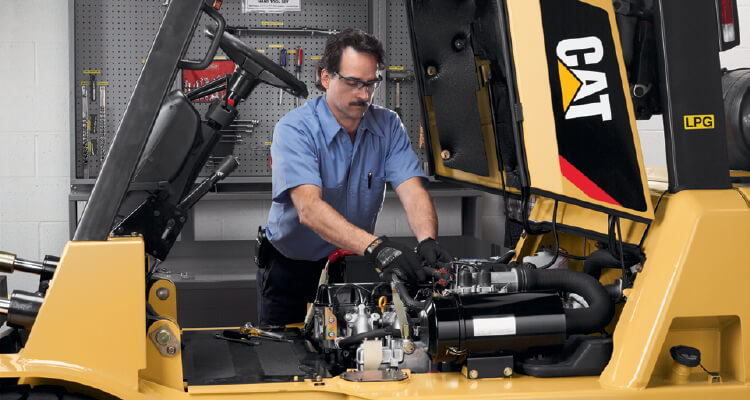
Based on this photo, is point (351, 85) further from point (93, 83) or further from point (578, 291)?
point (93, 83)

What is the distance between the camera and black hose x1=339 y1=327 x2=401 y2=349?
2.02m

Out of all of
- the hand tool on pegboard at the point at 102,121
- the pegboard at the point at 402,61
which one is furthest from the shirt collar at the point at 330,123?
the hand tool on pegboard at the point at 102,121

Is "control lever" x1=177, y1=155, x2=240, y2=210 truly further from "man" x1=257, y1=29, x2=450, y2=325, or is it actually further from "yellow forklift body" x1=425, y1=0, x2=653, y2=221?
"yellow forklift body" x1=425, y1=0, x2=653, y2=221

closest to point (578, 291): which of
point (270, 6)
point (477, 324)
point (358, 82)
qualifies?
point (477, 324)

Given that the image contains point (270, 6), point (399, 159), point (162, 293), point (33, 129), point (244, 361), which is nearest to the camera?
point (244, 361)

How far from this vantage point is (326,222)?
264cm

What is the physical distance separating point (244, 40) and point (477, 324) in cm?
366

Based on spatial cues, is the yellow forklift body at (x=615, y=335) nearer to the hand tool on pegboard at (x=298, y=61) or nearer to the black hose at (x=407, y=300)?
the black hose at (x=407, y=300)

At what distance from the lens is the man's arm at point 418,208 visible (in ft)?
9.67

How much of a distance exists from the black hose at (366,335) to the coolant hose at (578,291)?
16.0 inches

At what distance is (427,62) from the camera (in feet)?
8.02

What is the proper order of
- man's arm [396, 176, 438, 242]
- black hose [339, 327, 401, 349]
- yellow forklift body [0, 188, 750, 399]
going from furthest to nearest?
man's arm [396, 176, 438, 242], black hose [339, 327, 401, 349], yellow forklift body [0, 188, 750, 399]

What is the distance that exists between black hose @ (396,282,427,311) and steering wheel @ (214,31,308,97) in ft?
2.43

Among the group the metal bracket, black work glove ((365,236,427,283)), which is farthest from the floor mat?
black work glove ((365,236,427,283))
